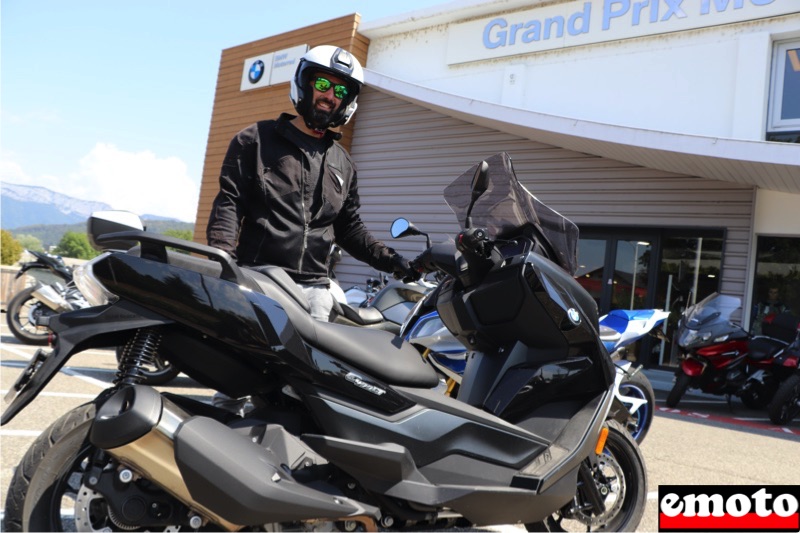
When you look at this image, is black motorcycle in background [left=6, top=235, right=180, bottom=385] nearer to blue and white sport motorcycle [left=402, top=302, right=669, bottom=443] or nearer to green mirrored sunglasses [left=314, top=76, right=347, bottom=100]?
blue and white sport motorcycle [left=402, top=302, right=669, bottom=443]

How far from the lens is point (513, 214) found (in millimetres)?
2658

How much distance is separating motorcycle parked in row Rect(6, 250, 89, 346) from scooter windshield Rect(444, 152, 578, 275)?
5345 millimetres

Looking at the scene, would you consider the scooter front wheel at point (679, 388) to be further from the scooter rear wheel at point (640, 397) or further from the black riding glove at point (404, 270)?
the black riding glove at point (404, 270)

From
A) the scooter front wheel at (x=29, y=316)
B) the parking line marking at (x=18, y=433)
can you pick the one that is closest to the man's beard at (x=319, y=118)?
the parking line marking at (x=18, y=433)

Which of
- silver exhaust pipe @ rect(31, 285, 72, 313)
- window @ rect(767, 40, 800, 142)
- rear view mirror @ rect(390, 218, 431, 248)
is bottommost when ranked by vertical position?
silver exhaust pipe @ rect(31, 285, 72, 313)

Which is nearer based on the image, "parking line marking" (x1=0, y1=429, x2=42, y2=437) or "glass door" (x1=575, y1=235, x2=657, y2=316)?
"parking line marking" (x1=0, y1=429, x2=42, y2=437)

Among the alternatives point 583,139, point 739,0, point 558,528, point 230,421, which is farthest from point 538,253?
point 739,0

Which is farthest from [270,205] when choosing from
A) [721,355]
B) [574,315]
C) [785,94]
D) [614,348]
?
[785,94]

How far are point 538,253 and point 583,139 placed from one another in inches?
272

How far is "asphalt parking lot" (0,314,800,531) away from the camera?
144 inches

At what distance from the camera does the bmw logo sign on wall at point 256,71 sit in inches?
556

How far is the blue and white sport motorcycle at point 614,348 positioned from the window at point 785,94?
5.64 meters

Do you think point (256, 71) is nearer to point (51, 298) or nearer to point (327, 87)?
point (51, 298)

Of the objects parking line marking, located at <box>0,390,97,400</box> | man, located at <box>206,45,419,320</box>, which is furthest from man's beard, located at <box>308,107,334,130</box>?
parking line marking, located at <box>0,390,97,400</box>
